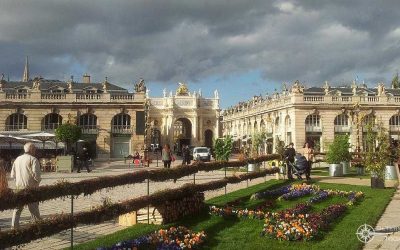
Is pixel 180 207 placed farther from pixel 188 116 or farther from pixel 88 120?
pixel 188 116

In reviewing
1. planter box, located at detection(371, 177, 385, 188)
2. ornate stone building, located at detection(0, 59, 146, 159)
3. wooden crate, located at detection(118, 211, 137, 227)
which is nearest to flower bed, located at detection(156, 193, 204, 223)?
wooden crate, located at detection(118, 211, 137, 227)

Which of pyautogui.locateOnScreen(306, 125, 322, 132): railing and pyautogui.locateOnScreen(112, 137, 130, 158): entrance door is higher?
pyautogui.locateOnScreen(306, 125, 322, 132): railing

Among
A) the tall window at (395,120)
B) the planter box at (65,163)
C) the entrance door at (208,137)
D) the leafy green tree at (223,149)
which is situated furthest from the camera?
the entrance door at (208,137)

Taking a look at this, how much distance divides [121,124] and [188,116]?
73.1ft

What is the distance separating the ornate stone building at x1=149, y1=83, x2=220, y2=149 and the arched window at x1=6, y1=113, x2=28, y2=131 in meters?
26.7

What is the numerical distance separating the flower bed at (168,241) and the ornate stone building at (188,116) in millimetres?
66689

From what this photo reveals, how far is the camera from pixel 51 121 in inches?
2285

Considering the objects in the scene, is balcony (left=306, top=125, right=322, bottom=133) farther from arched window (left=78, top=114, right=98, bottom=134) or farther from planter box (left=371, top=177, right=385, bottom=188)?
planter box (left=371, top=177, right=385, bottom=188)

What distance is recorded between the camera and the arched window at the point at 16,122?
2235 inches

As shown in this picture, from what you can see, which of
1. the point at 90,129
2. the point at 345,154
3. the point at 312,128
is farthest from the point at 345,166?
the point at 90,129

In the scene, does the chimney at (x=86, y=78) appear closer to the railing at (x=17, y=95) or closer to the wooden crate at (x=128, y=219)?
the railing at (x=17, y=95)

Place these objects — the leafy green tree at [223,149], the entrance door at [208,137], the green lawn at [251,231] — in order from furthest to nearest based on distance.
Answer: the entrance door at [208,137], the leafy green tree at [223,149], the green lawn at [251,231]

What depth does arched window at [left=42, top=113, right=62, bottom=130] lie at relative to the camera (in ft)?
189

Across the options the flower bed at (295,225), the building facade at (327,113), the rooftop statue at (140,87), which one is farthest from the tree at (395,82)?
the flower bed at (295,225)
